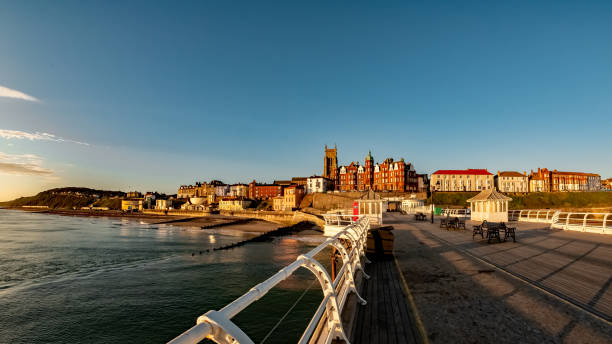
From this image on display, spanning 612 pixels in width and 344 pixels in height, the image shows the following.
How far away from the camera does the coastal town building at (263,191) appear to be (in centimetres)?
14200

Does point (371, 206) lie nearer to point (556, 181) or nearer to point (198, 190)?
point (556, 181)

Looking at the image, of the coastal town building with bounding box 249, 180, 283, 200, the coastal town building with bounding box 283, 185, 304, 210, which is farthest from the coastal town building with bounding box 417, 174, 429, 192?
the coastal town building with bounding box 249, 180, 283, 200

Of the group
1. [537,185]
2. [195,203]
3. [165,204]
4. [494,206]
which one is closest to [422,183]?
[537,185]

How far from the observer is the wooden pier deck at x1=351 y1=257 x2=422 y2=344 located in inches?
202

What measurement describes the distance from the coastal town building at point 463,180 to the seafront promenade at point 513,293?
11282cm

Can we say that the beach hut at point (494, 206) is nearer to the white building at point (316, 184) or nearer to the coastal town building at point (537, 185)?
the white building at point (316, 184)

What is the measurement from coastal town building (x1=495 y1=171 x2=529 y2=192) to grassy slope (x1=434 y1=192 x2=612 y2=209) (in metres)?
11.4

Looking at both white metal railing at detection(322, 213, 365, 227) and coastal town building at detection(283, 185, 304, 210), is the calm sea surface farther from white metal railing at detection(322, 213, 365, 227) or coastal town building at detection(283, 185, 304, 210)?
coastal town building at detection(283, 185, 304, 210)

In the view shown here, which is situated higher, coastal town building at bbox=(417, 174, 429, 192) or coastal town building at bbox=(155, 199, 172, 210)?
coastal town building at bbox=(417, 174, 429, 192)

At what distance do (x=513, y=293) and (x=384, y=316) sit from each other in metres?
3.89

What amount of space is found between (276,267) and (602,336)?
19374 millimetres

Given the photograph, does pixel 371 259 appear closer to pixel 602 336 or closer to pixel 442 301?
pixel 442 301

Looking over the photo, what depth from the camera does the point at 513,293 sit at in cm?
727

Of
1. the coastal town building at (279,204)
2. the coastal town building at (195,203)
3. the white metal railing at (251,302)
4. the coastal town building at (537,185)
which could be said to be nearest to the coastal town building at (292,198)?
the coastal town building at (279,204)
